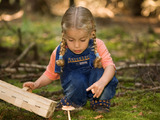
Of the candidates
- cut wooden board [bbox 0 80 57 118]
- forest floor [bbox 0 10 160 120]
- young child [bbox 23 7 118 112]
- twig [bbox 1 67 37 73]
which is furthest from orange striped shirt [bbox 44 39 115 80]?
twig [bbox 1 67 37 73]

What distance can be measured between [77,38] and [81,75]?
611 millimetres

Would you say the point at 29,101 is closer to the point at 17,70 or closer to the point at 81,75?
→ the point at 81,75

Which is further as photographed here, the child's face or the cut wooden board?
the child's face

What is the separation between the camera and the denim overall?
3031mm

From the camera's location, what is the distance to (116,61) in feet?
20.0

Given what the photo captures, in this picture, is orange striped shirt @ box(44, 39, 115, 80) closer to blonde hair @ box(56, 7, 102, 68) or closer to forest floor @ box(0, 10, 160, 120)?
blonde hair @ box(56, 7, 102, 68)

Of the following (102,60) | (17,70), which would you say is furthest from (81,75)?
(17,70)

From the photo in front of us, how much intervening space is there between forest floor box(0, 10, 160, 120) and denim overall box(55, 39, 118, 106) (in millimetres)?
236

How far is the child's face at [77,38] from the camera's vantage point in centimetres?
266

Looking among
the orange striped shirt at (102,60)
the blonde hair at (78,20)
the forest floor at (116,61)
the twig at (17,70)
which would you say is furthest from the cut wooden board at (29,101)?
the twig at (17,70)

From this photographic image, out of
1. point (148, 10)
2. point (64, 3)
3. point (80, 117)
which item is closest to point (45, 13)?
point (64, 3)

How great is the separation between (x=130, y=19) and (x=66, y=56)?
419 inches

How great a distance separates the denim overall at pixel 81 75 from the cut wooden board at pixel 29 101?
74 centimetres

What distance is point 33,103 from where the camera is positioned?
91.7 inches
